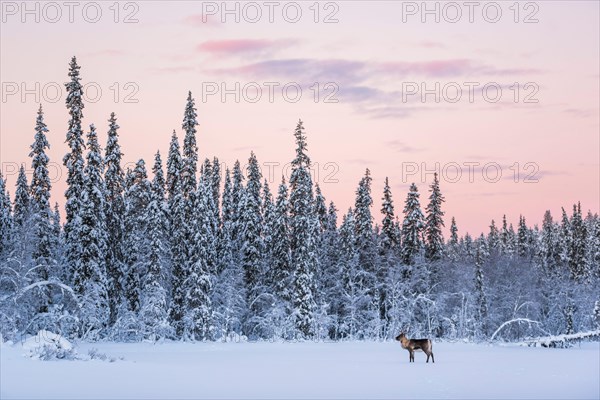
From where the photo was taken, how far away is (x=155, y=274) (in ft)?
173

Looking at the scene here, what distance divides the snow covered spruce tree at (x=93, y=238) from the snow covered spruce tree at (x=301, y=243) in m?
15.6

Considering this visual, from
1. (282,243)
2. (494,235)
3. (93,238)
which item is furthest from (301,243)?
(494,235)

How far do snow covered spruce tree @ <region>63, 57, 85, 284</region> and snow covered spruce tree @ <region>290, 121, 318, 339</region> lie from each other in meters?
17.8

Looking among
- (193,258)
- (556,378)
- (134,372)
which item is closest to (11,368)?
(134,372)

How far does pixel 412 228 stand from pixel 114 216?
30740 mm

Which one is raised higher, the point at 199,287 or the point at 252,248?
the point at 252,248

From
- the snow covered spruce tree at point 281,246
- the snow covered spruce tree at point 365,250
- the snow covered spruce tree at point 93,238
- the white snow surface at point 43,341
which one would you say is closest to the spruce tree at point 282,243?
the snow covered spruce tree at point 281,246

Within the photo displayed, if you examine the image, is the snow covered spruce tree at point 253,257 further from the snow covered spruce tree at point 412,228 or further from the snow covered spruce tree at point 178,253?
the snow covered spruce tree at point 412,228

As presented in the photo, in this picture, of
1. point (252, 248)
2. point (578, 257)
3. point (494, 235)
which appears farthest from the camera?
point (494, 235)

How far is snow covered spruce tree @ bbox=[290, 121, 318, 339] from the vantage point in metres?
56.2

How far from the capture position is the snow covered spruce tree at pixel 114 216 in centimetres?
5294

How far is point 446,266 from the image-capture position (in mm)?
73312

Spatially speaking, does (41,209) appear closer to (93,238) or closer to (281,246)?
(93,238)

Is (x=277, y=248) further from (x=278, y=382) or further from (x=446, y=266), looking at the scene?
(x=278, y=382)
